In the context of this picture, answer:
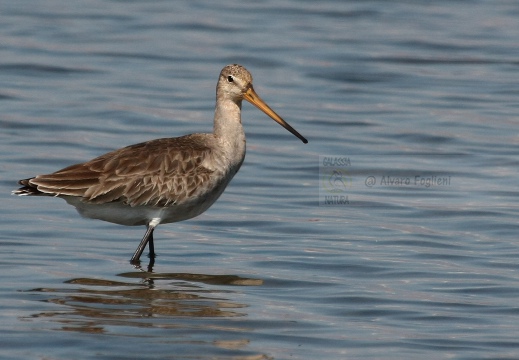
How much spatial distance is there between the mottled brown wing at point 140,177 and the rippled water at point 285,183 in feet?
2.07

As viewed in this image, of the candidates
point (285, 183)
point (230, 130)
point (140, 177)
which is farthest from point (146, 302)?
point (285, 183)

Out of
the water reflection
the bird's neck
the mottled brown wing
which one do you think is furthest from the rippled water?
the bird's neck

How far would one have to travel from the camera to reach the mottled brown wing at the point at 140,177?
11.1 meters

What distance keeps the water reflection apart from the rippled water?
32mm

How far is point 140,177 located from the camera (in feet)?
37.1

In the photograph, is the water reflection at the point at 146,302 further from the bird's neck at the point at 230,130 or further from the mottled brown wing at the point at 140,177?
the bird's neck at the point at 230,130

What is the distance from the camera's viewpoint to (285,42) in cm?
2286

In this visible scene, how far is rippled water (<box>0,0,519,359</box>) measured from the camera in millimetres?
9211

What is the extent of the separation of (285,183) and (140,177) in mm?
3719

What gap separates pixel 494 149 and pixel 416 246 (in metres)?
4.45

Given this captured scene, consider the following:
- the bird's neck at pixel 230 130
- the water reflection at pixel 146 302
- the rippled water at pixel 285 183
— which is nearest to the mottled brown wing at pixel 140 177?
the bird's neck at pixel 230 130

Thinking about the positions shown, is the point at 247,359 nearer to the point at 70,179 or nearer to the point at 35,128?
the point at 70,179

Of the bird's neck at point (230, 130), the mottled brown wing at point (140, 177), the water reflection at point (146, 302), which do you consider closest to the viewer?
the water reflection at point (146, 302)

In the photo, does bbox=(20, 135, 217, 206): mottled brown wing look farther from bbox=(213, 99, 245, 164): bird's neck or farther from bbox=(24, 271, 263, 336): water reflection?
bbox=(24, 271, 263, 336): water reflection
